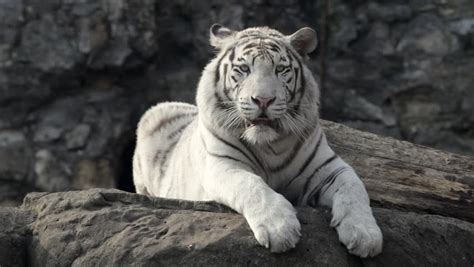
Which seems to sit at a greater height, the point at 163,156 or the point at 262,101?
the point at 262,101

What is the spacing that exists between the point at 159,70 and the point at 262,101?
437 cm

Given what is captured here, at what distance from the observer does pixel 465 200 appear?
4.39 meters

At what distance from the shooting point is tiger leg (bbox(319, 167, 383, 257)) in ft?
11.1

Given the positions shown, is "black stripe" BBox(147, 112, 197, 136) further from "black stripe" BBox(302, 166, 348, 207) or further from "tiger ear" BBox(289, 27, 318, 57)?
"black stripe" BBox(302, 166, 348, 207)

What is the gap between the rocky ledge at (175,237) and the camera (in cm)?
335

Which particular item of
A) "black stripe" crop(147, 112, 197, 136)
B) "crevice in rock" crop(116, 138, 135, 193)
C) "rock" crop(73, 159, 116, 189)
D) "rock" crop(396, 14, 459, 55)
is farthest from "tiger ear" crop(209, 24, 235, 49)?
"rock" crop(396, 14, 459, 55)

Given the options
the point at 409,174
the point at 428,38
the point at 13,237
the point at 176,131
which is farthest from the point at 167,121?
the point at 428,38

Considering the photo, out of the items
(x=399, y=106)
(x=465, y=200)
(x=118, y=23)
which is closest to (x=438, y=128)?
(x=399, y=106)

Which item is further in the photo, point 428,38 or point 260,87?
point 428,38

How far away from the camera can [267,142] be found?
12.8ft

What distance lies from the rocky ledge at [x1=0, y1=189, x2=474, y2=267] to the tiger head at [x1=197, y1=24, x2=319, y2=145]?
38cm

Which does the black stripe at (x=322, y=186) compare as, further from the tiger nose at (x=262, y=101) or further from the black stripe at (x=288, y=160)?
the tiger nose at (x=262, y=101)

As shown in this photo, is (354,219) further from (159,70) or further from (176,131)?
(159,70)

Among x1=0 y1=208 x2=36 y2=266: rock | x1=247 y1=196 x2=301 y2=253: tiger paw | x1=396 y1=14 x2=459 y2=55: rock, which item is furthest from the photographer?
x1=396 y1=14 x2=459 y2=55: rock
